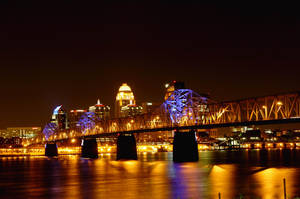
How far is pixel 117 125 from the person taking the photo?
483ft

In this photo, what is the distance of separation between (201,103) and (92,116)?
82141 mm

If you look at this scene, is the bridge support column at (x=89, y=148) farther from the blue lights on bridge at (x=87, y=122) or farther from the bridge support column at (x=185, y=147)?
the bridge support column at (x=185, y=147)

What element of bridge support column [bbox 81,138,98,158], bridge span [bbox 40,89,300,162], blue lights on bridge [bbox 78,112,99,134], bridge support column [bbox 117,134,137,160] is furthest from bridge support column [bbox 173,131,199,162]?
blue lights on bridge [bbox 78,112,99,134]

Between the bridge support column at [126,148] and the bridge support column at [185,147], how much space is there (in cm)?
2527

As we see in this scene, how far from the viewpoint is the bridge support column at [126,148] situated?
127 meters

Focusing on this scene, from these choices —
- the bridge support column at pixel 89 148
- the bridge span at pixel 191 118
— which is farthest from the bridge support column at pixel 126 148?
the bridge support column at pixel 89 148

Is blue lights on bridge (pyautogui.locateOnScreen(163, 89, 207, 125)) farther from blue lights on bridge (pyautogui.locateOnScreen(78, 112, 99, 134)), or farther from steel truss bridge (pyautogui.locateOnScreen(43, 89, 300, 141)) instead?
blue lights on bridge (pyautogui.locateOnScreen(78, 112, 99, 134))

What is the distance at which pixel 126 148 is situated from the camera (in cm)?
12862

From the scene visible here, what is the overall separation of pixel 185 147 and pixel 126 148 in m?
28.5

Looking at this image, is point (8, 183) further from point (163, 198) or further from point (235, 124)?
point (235, 124)

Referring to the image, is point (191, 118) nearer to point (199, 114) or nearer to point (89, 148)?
point (199, 114)

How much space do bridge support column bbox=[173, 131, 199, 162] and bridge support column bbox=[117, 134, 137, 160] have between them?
25.3 metres

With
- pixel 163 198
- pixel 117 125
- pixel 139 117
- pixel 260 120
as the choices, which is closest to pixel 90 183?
pixel 163 198

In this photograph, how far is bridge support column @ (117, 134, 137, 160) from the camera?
127m
